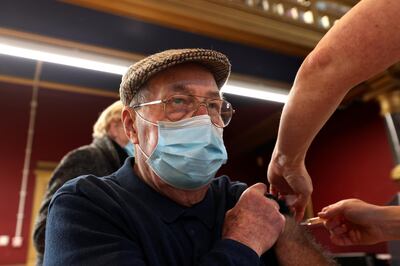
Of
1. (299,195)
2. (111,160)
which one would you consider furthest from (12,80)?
(299,195)

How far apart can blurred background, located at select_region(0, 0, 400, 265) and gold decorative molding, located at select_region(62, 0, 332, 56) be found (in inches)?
0.4

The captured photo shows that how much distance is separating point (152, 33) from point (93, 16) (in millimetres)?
607

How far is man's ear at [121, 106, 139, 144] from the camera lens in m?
1.30

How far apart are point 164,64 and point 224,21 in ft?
8.33

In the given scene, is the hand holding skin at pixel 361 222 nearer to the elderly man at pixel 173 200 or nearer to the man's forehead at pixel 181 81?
the elderly man at pixel 173 200

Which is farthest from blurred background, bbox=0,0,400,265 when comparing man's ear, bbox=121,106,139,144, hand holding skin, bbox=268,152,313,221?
man's ear, bbox=121,106,139,144

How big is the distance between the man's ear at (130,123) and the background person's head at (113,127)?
0.93 m

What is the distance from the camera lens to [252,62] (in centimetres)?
417

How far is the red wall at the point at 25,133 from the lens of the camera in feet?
15.8

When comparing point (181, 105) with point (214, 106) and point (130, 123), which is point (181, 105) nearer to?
point (214, 106)

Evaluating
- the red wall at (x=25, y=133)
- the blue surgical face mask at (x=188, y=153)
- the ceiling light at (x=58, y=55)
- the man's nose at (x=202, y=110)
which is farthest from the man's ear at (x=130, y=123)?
the red wall at (x=25, y=133)

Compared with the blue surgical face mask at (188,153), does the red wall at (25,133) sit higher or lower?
higher

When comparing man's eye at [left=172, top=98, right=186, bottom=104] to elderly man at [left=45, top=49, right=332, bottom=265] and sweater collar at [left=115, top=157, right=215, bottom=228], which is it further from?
sweater collar at [left=115, top=157, right=215, bottom=228]

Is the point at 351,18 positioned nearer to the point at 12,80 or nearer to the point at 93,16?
the point at 93,16
